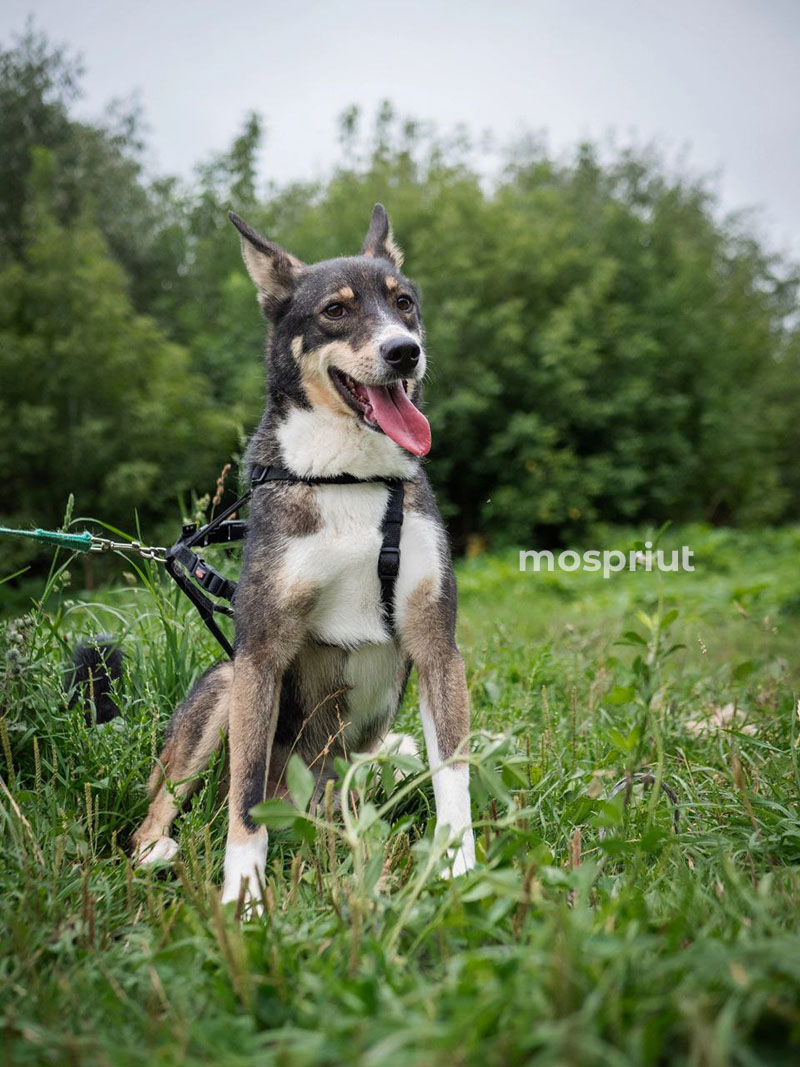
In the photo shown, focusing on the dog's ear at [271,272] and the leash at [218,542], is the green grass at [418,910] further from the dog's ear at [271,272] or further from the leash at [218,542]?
the dog's ear at [271,272]

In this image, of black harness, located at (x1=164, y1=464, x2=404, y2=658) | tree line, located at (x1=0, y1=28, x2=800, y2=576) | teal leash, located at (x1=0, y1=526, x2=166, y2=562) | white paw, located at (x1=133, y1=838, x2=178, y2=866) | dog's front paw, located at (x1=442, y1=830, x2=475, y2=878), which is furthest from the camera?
tree line, located at (x1=0, y1=28, x2=800, y2=576)

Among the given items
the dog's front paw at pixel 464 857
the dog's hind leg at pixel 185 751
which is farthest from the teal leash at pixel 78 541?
the dog's front paw at pixel 464 857

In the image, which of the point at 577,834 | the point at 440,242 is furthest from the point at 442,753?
the point at 440,242

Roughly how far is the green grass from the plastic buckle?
560mm

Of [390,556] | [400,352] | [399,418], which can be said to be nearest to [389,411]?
[399,418]

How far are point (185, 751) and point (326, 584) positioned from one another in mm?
755

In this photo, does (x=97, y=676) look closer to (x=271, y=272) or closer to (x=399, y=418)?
(x=399, y=418)

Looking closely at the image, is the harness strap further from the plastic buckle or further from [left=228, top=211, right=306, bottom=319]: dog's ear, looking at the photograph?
[left=228, top=211, right=306, bottom=319]: dog's ear

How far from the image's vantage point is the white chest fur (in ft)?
7.93

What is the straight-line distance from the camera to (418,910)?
1.66 m

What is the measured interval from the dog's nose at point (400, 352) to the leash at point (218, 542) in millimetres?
356

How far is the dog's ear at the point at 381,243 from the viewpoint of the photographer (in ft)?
10.7

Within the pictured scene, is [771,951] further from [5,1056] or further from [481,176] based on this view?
[481,176]

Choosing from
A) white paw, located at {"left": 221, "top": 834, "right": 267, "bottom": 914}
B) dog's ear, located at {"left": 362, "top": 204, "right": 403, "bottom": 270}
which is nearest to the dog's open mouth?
dog's ear, located at {"left": 362, "top": 204, "right": 403, "bottom": 270}
